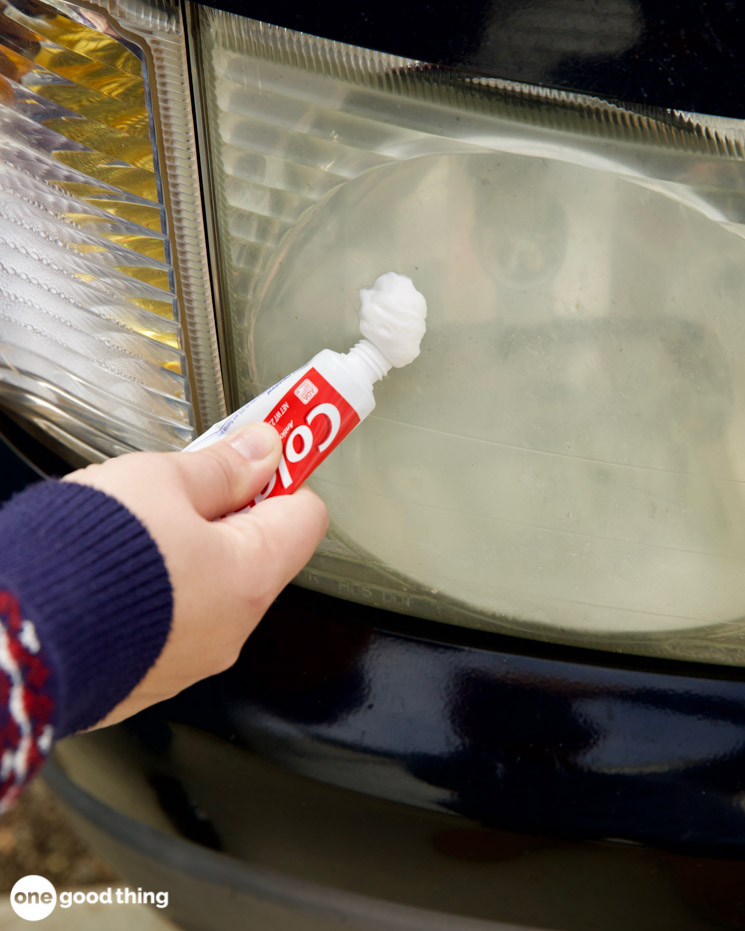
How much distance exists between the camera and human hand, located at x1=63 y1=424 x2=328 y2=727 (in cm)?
75

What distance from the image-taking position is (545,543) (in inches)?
33.7

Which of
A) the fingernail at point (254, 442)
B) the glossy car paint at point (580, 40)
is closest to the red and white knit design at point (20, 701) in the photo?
the fingernail at point (254, 442)

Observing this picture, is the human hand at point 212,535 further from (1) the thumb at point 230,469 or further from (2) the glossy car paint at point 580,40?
(2) the glossy car paint at point 580,40

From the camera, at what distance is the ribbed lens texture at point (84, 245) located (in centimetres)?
78

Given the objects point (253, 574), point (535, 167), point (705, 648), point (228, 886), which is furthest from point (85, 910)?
point (535, 167)

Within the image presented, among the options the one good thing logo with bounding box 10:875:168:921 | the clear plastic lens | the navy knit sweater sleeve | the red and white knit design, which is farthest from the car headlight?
the one good thing logo with bounding box 10:875:168:921

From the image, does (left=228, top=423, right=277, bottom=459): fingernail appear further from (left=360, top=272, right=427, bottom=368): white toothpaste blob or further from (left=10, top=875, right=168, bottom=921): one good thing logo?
(left=10, top=875, right=168, bottom=921): one good thing logo

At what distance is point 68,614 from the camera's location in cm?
67

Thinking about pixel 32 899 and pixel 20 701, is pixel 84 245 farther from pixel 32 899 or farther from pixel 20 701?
pixel 32 899

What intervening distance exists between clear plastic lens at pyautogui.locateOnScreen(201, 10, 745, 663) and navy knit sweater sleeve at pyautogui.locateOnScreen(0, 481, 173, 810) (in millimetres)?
236

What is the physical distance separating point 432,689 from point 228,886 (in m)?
0.28

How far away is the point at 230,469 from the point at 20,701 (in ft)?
0.88

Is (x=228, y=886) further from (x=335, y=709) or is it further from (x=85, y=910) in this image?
(x=85, y=910)

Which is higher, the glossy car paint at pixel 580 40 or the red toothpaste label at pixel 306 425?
the glossy car paint at pixel 580 40
